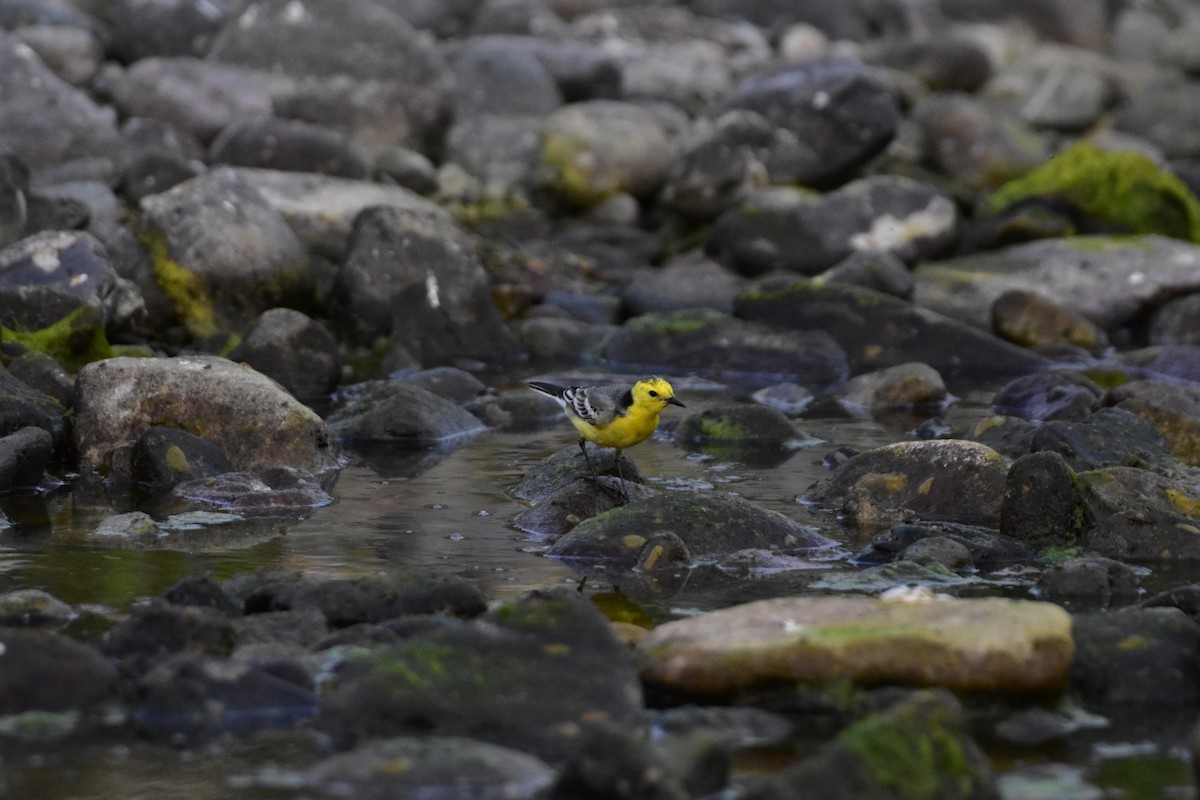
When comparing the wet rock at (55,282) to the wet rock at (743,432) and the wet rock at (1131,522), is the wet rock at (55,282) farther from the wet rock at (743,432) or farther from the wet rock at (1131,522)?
the wet rock at (1131,522)

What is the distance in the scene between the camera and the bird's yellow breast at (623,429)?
9.51m

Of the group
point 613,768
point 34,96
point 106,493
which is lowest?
point 106,493

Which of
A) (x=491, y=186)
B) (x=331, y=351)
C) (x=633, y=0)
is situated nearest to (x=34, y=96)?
(x=491, y=186)

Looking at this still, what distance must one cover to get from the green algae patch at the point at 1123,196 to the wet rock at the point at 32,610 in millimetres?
15363

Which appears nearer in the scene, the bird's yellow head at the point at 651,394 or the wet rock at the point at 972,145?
the bird's yellow head at the point at 651,394

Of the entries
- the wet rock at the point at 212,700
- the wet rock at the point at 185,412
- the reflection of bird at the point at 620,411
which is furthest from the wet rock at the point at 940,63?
the wet rock at the point at 212,700

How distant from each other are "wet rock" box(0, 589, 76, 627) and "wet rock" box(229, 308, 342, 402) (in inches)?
255

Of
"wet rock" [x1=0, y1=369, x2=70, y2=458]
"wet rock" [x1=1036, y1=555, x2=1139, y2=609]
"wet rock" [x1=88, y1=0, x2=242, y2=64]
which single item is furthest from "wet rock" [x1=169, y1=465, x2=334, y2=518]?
"wet rock" [x1=88, y1=0, x2=242, y2=64]

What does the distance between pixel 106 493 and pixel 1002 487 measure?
5.51 m

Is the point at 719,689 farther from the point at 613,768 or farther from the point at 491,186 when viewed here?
the point at 491,186

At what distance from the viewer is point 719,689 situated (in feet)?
20.5

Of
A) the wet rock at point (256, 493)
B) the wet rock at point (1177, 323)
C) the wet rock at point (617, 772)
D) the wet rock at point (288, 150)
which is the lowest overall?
the wet rock at point (1177, 323)

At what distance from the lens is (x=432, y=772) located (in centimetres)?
537

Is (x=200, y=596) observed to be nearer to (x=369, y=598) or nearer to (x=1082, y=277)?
(x=369, y=598)
